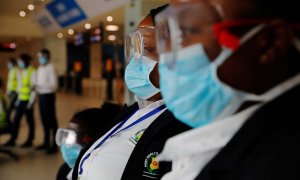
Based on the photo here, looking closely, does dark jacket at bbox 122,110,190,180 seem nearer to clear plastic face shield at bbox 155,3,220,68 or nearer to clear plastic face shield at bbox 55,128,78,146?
clear plastic face shield at bbox 155,3,220,68

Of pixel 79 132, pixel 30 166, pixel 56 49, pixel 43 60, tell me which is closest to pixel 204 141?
pixel 79 132

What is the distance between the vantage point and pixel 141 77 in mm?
1577

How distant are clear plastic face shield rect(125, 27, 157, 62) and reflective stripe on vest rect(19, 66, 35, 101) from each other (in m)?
4.14

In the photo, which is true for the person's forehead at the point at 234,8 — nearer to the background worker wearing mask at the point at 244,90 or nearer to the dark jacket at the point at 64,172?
the background worker wearing mask at the point at 244,90

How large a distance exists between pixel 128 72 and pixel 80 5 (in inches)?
137

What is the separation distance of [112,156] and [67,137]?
36.4 inches

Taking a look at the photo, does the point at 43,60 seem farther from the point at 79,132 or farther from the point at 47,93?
the point at 79,132

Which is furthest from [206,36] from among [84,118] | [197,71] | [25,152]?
[25,152]

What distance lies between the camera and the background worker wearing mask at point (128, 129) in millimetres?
1371

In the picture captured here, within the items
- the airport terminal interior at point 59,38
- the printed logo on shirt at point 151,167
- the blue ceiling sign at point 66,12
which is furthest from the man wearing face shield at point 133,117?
the blue ceiling sign at point 66,12

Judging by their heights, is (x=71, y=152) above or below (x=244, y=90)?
below

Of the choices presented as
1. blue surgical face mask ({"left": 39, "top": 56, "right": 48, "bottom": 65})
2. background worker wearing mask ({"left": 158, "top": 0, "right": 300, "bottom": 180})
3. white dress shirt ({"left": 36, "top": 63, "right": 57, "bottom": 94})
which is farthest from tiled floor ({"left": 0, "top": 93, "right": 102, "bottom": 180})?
background worker wearing mask ({"left": 158, "top": 0, "right": 300, "bottom": 180})

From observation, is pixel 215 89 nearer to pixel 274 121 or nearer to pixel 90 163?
pixel 274 121

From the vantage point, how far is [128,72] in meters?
1.65
